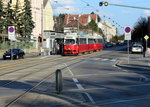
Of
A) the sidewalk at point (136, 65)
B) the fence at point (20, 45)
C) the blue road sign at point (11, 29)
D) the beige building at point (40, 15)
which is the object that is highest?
the beige building at point (40, 15)

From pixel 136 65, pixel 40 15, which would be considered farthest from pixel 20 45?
pixel 136 65

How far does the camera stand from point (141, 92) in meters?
10.9

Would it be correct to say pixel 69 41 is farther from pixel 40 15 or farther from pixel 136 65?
pixel 40 15

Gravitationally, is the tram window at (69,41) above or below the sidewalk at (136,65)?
above

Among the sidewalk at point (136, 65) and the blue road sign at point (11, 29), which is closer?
the sidewalk at point (136, 65)

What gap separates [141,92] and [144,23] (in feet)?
314

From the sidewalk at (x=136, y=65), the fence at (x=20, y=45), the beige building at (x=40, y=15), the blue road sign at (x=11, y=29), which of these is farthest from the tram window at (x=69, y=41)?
the beige building at (x=40, y=15)

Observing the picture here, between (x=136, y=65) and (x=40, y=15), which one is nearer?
(x=136, y=65)

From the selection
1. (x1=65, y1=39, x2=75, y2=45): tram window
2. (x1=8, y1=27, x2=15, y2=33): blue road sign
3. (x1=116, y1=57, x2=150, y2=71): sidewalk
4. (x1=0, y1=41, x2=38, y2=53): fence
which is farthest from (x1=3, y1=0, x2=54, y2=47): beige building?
(x1=116, y1=57, x2=150, y2=71): sidewalk

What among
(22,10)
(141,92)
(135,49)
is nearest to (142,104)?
(141,92)

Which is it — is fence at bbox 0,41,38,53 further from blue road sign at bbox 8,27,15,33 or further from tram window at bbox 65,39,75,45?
blue road sign at bbox 8,27,15,33

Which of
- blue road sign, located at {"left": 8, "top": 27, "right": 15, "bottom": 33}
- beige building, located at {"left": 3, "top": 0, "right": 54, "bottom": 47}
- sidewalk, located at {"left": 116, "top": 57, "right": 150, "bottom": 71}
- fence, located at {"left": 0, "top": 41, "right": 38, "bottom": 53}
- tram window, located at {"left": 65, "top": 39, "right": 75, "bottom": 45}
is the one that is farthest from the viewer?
beige building, located at {"left": 3, "top": 0, "right": 54, "bottom": 47}

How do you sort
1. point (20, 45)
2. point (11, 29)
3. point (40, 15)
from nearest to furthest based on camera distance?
point (11, 29) → point (20, 45) → point (40, 15)

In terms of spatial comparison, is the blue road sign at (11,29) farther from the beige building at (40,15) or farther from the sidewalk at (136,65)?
the beige building at (40,15)
